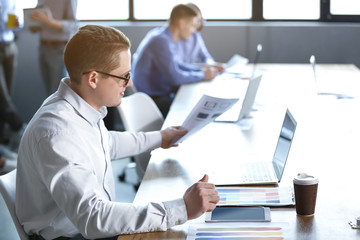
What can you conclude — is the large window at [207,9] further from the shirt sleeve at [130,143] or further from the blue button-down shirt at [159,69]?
the shirt sleeve at [130,143]

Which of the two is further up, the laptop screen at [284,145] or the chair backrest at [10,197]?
the laptop screen at [284,145]

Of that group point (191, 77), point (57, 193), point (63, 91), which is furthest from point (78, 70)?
point (191, 77)

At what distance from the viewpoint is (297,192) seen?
165 centimetres

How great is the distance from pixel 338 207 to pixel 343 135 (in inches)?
37.9

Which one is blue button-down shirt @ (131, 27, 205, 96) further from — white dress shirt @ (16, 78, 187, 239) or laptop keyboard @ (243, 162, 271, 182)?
white dress shirt @ (16, 78, 187, 239)

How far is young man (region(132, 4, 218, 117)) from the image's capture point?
173 inches

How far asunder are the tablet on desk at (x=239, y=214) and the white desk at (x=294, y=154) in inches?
1.2

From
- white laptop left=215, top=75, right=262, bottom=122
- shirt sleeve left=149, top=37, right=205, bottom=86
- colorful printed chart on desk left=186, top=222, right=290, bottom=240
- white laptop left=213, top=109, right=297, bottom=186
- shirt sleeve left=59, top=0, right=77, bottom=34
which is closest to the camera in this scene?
colorful printed chart on desk left=186, top=222, right=290, bottom=240

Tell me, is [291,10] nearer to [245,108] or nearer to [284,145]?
[245,108]

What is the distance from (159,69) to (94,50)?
8.88ft

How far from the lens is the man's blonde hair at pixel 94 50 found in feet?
5.79

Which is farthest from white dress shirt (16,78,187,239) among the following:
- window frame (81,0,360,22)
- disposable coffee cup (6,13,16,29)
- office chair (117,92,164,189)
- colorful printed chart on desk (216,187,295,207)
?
window frame (81,0,360,22)

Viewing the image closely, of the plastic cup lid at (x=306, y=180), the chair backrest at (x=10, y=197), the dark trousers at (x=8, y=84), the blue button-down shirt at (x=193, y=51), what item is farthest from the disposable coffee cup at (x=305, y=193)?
the dark trousers at (x=8, y=84)

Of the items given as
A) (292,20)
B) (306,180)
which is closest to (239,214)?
(306,180)
